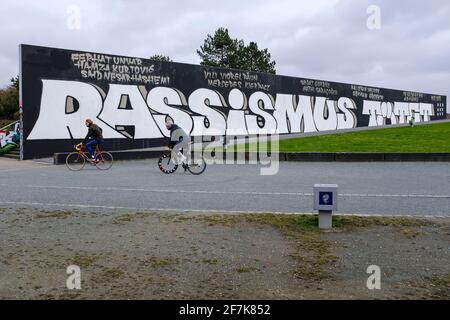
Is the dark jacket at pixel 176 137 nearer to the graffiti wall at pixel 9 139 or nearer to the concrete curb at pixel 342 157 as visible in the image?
the concrete curb at pixel 342 157

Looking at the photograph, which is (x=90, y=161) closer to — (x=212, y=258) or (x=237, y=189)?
(x=237, y=189)

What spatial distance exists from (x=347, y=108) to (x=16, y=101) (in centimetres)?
2455

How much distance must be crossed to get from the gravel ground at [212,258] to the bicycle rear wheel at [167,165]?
7.03 m

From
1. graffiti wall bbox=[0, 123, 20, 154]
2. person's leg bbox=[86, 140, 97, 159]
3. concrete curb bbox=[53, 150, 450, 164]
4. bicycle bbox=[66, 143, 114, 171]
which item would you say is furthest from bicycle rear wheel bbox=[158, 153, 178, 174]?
graffiti wall bbox=[0, 123, 20, 154]

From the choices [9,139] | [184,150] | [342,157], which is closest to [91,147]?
[184,150]

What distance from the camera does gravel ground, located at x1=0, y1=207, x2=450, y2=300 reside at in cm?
430

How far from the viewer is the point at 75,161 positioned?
1650cm

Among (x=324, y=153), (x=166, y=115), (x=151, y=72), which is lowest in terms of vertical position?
(x=324, y=153)

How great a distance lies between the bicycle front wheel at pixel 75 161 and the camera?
53.7ft

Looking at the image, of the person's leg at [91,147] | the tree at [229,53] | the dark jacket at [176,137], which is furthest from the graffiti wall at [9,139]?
the tree at [229,53]

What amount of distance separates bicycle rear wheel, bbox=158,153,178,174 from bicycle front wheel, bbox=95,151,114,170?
2.69 m
